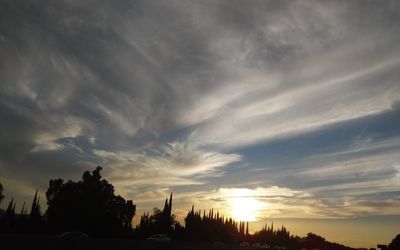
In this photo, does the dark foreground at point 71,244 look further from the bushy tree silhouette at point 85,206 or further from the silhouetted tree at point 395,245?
the silhouetted tree at point 395,245

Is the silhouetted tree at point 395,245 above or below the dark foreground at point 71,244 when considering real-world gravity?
above

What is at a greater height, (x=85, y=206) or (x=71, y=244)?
(x=85, y=206)

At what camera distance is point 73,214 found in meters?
60.2

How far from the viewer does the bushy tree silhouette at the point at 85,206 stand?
59875mm

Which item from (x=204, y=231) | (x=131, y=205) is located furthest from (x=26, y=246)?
(x=204, y=231)

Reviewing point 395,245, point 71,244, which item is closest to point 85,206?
point 71,244

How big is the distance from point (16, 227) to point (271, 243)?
347 ft

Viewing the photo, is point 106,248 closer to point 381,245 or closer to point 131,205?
point 381,245

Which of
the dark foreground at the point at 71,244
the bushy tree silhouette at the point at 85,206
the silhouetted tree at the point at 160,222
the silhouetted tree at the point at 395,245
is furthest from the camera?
the silhouetted tree at the point at 160,222

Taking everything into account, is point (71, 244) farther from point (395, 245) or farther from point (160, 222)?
point (160, 222)

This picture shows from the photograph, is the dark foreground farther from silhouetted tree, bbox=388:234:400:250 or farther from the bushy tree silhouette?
silhouetted tree, bbox=388:234:400:250

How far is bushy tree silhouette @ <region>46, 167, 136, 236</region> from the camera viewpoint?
2357 inches

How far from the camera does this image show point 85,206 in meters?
61.9

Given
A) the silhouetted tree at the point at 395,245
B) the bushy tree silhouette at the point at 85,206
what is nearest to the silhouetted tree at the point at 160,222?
the bushy tree silhouette at the point at 85,206
